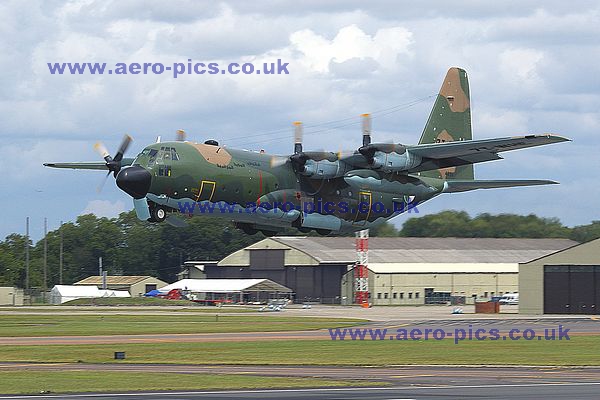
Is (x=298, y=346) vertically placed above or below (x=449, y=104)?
below

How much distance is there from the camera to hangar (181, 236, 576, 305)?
152375mm

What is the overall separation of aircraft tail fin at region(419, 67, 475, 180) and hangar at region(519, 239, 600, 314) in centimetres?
5410

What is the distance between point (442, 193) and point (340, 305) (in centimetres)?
9273

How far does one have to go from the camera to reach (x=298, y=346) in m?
67.9

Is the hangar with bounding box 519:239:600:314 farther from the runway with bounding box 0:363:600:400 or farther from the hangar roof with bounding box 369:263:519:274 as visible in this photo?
the runway with bounding box 0:363:600:400

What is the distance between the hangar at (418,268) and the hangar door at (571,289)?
29262 millimetres

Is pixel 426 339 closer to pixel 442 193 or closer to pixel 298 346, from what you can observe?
pixel 298 346

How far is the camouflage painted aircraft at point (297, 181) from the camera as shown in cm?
5081

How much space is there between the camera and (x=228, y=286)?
533 feet

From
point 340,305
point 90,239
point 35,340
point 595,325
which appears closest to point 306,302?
point 340,305

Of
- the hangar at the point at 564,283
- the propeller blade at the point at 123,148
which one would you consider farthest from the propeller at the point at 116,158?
the hangar at the point at 564,283

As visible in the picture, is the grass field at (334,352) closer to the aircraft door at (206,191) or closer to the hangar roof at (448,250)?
the aircraft door at (206,191)

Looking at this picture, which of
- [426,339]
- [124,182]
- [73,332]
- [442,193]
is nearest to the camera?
[124,182]

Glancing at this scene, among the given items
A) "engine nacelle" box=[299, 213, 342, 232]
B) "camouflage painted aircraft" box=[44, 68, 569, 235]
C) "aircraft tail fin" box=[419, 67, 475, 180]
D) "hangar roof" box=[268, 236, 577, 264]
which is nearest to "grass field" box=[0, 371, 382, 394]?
"camouflage painted aircraft" box=[44, 68, 569, 235]
